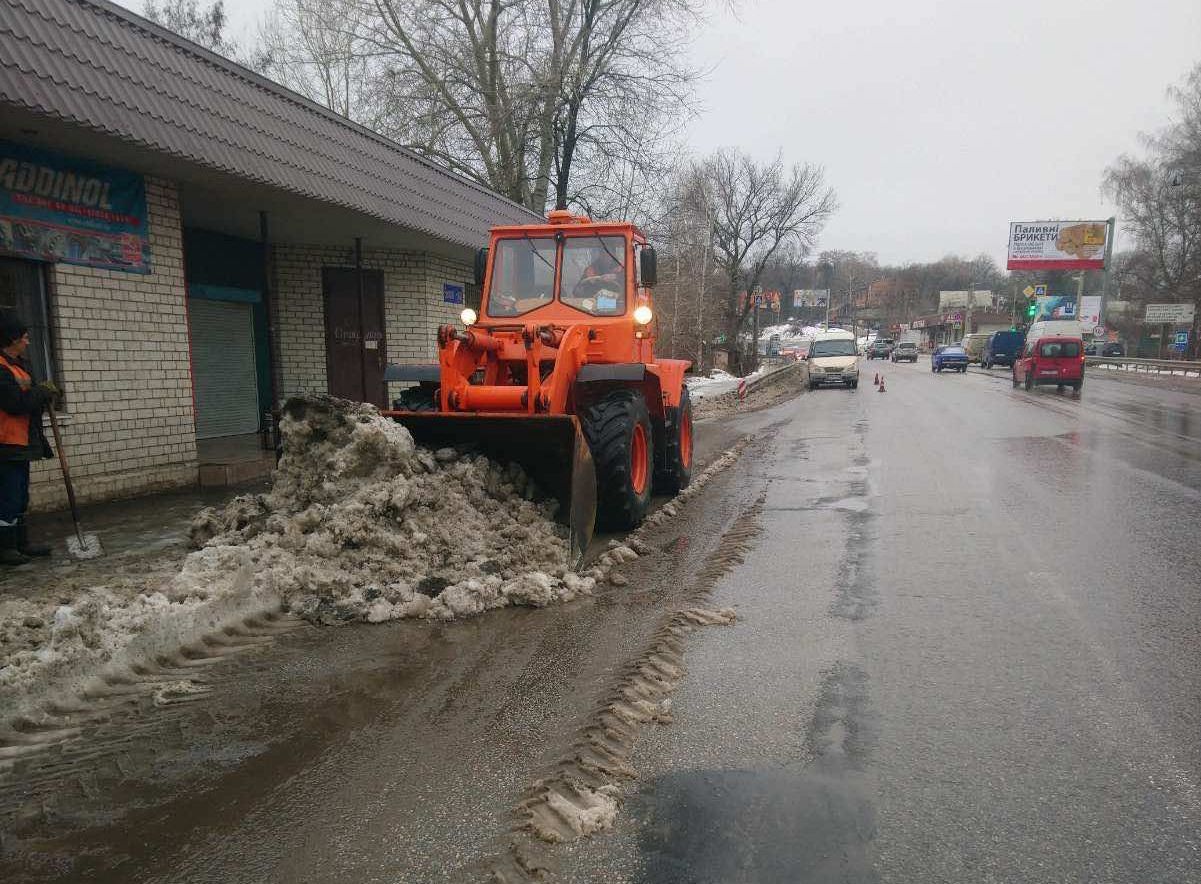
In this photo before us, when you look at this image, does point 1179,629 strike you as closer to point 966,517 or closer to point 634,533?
point 966,517

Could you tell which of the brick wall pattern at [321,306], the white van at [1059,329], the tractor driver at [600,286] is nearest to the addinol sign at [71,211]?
the brick wall pattern at [321,306]

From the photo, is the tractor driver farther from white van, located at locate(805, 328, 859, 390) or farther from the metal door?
white van, located at locate(805, 328, 859, 390)

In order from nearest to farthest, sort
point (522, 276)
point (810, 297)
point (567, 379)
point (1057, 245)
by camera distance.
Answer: point (567, 379) < point (522, 276) < point (1057, 245) < point (810, 297)

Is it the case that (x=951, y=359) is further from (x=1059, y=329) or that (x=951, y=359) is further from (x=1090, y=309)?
(x=1090, y=309)

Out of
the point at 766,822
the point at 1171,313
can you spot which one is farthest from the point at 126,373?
the point at 1171,313

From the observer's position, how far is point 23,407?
5.58m

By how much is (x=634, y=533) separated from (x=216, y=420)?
8188 mm

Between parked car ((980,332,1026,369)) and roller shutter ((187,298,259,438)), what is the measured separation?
138ft

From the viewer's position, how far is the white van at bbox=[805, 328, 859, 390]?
28203mm

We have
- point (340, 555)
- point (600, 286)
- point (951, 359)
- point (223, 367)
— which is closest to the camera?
point (340, 555)

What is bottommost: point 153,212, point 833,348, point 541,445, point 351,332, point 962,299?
point 541,445

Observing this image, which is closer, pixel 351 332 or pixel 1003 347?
pixel 351 332

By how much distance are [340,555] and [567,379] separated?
7.80 feet

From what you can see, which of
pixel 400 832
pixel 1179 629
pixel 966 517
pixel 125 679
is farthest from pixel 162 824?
pixel 966 517
